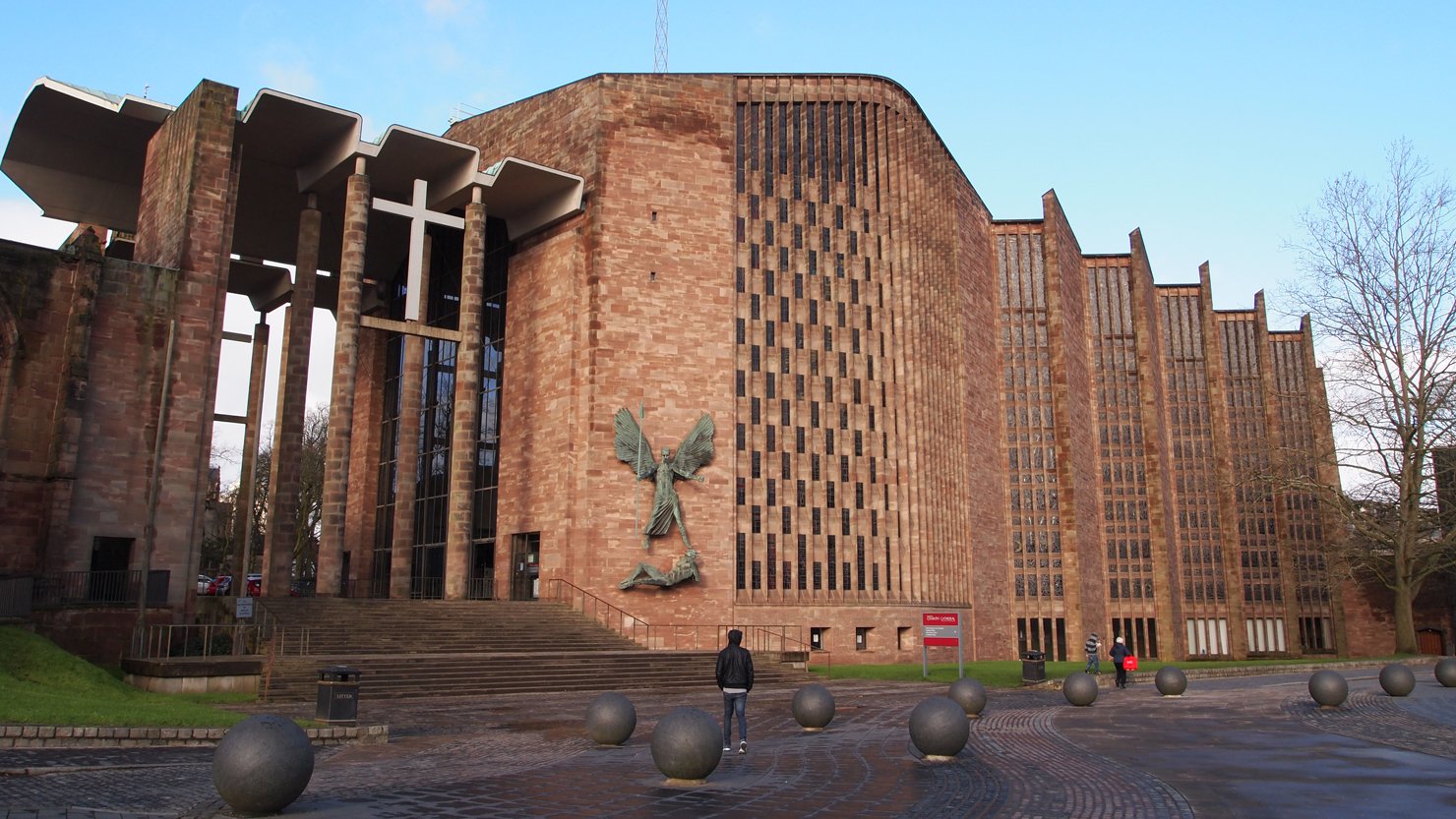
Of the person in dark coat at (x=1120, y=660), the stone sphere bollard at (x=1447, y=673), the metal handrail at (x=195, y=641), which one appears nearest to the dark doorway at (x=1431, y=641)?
the stone sphere bollard at (x=1447, y=673)

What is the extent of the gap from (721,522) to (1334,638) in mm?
51873

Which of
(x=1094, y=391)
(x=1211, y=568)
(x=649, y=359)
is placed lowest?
(x=1211, y=568)

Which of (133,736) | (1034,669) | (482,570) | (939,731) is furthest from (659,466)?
(939,731)

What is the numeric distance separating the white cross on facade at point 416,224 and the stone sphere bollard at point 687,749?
90.9 ft

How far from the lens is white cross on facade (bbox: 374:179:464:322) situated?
36.2 meters

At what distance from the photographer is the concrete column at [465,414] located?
36.4 metres

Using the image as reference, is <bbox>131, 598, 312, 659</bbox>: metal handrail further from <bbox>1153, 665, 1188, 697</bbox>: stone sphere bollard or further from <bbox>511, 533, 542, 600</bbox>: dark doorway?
<bbox>1153, 665, 1188, 697</bbox>: stone sphere bollard

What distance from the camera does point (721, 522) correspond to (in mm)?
38750

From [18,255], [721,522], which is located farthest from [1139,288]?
[18,255]

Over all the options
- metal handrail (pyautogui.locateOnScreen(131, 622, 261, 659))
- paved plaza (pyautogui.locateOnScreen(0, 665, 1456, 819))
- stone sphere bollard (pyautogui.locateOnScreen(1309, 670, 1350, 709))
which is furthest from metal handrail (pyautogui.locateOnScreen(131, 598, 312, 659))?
stone sphere bollard (pyautogui.locateOnScreen(1309, 670, 1350, 709))

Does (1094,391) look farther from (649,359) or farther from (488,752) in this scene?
(488,752)

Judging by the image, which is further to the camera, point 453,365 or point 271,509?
point 453,365

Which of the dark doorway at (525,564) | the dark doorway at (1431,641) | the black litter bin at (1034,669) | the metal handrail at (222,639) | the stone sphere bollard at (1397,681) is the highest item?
the dark doorway at (525,564)

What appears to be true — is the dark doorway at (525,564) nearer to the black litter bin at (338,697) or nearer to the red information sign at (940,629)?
the red information sign at (940,629)
